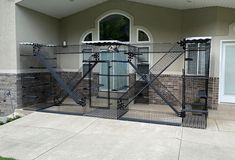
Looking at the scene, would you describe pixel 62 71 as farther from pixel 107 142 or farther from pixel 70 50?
pixel 107 142

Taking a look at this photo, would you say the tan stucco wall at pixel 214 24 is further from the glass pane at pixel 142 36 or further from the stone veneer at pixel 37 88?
the glass pane at pixel 142 36

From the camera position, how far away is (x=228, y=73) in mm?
8195

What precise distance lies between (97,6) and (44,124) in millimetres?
5348

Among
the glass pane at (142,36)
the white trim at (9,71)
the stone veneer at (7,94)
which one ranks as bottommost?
the stone veneer at (7,94)

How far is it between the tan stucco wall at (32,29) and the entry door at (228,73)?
6460 mm

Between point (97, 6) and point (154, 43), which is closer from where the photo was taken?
point (154, 43)

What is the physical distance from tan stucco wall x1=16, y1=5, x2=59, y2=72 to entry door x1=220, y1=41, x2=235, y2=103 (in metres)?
6.46

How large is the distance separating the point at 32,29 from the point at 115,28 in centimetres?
311

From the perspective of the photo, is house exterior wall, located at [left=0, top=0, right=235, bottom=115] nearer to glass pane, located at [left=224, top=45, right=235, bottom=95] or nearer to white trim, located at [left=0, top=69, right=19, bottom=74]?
white trim, located at [left=0, top=69, right=19, bottom=74]

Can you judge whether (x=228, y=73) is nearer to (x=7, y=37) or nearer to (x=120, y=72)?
(x=120, y=72)

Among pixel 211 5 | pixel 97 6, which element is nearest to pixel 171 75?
pixel 211 5

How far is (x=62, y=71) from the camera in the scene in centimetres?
1012

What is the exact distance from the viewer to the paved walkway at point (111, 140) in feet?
14.2

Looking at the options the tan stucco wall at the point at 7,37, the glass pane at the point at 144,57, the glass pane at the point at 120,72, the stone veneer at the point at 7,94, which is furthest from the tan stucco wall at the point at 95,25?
the glass pane at the point at 120,72
